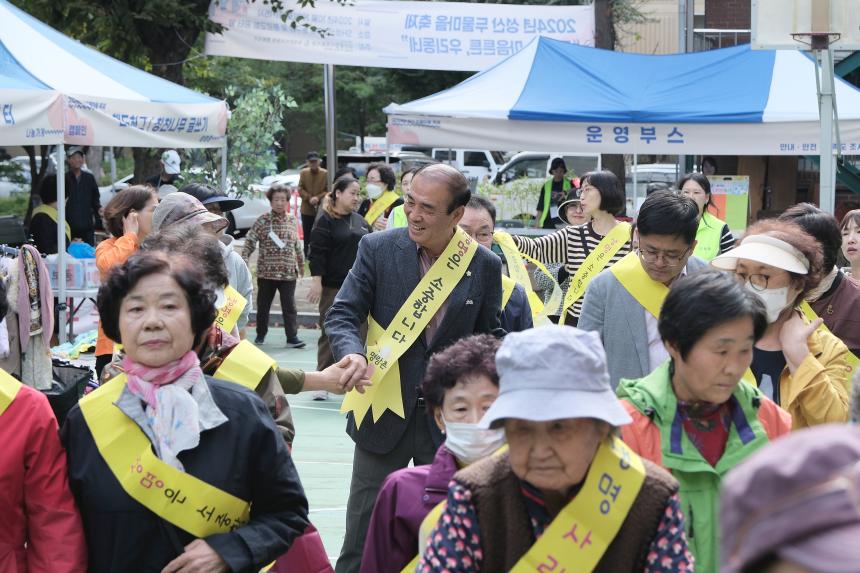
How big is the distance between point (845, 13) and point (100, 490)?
6216 mm

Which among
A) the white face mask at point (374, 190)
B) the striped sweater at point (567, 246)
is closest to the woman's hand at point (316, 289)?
the white face mask at point (374, 190)

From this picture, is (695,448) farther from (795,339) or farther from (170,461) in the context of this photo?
(170,461)

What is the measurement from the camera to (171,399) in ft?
10.1

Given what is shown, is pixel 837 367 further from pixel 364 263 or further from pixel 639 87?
pixel 639 87

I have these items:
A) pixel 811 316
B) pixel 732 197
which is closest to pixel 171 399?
pixel 811 316

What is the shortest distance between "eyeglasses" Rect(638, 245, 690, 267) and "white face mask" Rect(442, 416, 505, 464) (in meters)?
1.56

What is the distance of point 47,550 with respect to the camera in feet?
10.0

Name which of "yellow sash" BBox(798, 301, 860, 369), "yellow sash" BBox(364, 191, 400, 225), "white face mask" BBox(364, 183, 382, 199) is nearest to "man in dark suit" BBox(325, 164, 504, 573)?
"yellow sash" BBox(798, 301, 860, 369)

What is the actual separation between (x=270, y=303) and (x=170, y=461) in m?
10.8

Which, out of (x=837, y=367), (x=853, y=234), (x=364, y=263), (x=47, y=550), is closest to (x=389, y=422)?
(x=364, y=263)

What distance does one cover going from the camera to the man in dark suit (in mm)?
4957

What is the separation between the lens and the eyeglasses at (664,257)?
462 cm

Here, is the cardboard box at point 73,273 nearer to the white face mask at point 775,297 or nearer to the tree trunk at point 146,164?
the tree trunk at point 146,164

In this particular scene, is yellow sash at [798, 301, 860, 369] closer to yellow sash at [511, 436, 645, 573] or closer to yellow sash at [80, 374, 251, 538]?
yellow sash at [511, 436, 645, 573]
